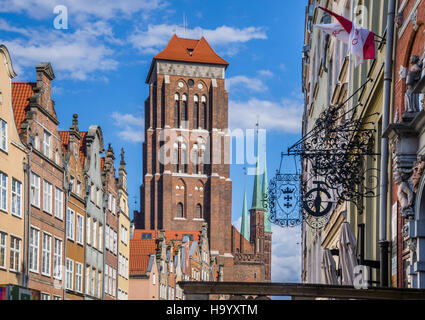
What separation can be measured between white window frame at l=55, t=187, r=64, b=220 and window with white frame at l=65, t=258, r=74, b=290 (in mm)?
2457

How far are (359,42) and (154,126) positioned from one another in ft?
346

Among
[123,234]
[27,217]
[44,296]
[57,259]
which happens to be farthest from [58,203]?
[123,234]

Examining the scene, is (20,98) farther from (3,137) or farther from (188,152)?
(188,152)

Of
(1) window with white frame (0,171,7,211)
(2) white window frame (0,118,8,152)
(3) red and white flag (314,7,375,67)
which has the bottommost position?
(1) window with white frame (0,171,7,211)

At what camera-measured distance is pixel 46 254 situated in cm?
3566

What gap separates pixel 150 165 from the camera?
118 meters

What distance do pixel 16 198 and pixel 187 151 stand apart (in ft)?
279

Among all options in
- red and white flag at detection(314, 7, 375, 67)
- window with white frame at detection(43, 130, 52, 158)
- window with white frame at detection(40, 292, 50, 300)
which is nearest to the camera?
red and white flag at detection(314, 7, 375, 67)

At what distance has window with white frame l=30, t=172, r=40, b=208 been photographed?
33.7 meters

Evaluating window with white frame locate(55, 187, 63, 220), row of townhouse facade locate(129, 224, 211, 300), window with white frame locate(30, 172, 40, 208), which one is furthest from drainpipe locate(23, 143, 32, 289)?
row of townhouse facade locate(129, 224, 211, 300)

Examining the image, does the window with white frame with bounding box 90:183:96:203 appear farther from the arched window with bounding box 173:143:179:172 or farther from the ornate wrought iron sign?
the arched window with bounding box 173:143:179:172

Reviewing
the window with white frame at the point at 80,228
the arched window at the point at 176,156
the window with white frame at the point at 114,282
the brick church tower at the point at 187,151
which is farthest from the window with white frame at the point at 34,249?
the arched window at the point at 176,156

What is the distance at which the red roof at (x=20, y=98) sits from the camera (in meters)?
35.1
